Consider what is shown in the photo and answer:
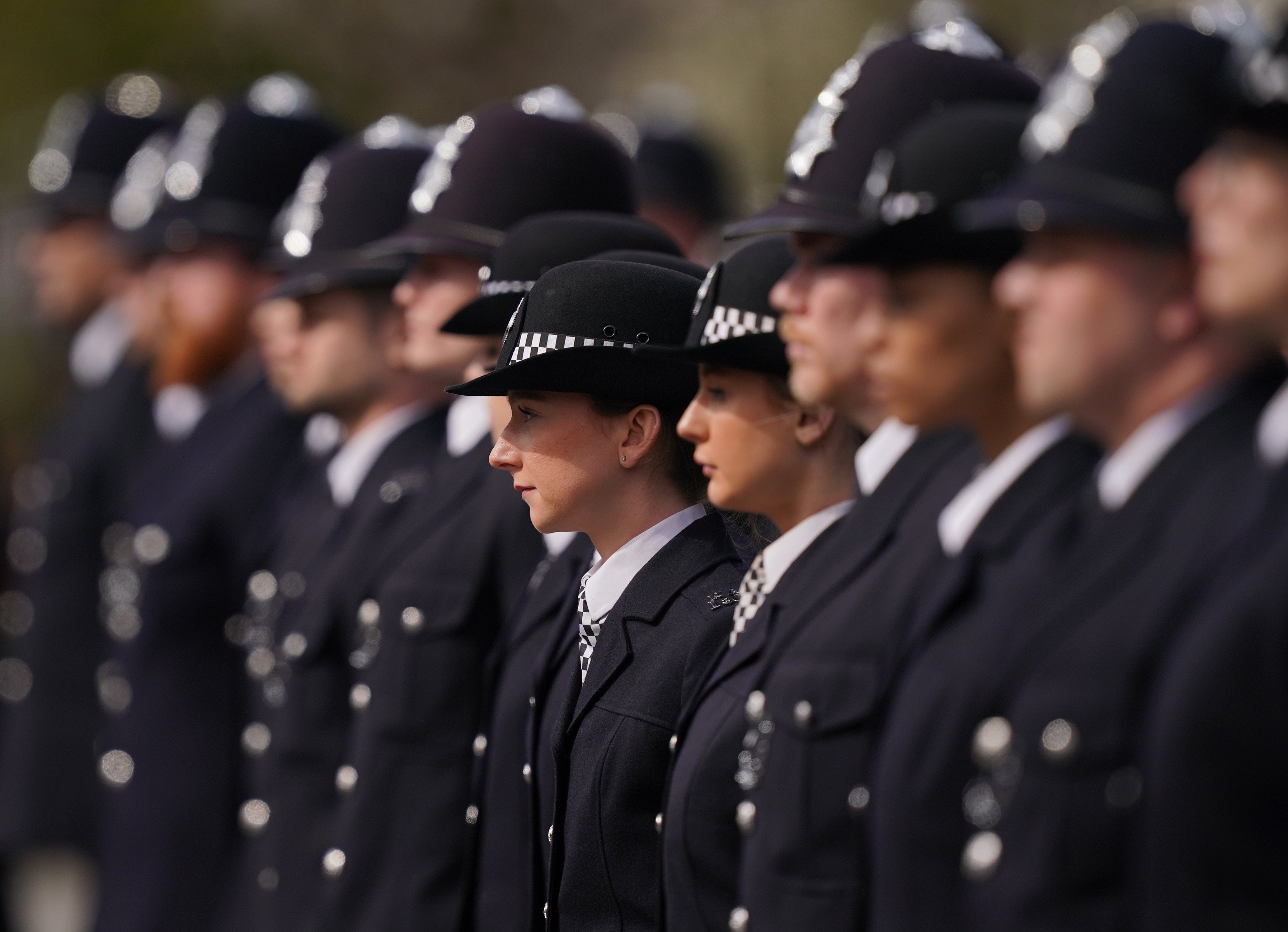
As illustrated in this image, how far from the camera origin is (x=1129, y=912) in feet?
7.31

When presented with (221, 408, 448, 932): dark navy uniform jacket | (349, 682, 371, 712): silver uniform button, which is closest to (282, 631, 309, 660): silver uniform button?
(221, 408, 448, 932): dark navy uniform jacket

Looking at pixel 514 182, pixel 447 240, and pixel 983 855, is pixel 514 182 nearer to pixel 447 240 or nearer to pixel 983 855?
pixel 447 240

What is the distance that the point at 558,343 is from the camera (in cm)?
Answer: 369

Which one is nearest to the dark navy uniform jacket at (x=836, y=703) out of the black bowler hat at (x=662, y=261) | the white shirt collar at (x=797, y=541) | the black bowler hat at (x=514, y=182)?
the white shirt collar at (x=797, y=541)

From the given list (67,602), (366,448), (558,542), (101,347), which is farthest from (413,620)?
(101,347)

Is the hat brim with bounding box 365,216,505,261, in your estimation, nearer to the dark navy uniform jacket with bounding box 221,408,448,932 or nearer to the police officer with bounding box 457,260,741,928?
the dark navy uniform jacket with bounding box 221,408,448,932

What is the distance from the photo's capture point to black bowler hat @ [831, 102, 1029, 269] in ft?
8.87

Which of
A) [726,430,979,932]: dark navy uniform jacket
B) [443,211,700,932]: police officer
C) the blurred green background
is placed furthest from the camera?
the blurred green background

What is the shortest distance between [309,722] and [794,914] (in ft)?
7.96

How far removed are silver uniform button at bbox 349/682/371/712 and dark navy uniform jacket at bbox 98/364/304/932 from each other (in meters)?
1.80

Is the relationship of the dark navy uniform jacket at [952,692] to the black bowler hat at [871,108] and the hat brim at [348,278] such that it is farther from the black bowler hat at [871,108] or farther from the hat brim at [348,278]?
the hat brim at [348,278]

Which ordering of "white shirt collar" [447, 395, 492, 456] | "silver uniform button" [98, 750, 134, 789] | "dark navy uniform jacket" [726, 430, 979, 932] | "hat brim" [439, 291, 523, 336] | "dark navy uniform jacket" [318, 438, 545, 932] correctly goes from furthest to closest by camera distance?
"silver uniform button" [98, 750, 134, 789], "white shirt collar" [447, 395, 492, 456], "dark navy uniform jacket" [318, 438, 545, 932], "hat brim" [439, 291, 523, 336], "dark navy uniform jacket" [726, 430, 979, 932]

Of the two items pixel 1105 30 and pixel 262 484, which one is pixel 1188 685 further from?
pixel 262 484

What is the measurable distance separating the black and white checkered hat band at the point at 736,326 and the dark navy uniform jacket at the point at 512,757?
83 cm
